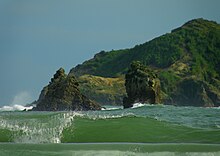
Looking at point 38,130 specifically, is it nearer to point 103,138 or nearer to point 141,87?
point 103,138

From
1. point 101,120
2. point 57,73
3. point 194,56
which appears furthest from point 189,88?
point 101,120

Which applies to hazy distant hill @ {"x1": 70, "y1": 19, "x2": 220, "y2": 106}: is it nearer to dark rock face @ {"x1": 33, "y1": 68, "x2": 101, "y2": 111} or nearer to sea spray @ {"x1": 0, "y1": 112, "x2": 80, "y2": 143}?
dark rock face @ {"x1": 33, "y1": 68, "x2": 101, "y2": 111}

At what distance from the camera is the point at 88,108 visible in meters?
77.4

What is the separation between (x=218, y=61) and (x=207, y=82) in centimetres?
2224

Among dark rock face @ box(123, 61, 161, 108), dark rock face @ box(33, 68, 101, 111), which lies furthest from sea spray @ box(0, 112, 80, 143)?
dark rock face @ box(123, 61, 161, 108)

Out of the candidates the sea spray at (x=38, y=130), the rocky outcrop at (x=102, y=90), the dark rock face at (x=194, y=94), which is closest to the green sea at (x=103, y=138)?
the sea spray at (x=38, y=130)

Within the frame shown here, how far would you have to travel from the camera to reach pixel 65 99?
78188mm

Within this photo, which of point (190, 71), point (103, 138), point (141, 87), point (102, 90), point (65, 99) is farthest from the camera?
point (190, 71)

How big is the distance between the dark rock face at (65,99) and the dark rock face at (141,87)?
7100 millimetres

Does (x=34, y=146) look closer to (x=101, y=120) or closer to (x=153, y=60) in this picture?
(x=101, y=120)

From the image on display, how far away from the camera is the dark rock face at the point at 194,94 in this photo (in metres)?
157

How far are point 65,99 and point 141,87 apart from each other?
13.4 metres

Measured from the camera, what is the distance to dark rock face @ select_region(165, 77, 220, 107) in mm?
157375

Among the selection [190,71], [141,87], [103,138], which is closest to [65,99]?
[141,87]
